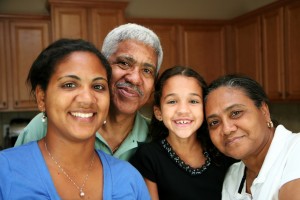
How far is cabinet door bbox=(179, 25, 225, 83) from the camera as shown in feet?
13.0

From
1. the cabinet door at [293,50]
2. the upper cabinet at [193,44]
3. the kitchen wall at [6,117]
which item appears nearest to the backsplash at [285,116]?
the kitchen wall at [6,117]

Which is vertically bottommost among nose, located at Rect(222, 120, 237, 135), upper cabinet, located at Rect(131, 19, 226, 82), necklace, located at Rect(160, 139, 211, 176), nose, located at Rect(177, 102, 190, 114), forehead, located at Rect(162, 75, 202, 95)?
necklace, located at Rect(160, 139, 211, 176)

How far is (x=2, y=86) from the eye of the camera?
3449 millimetres

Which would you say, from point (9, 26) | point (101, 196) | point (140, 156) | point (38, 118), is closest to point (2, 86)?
point (9, 26)

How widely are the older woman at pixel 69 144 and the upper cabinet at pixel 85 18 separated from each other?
2414mm

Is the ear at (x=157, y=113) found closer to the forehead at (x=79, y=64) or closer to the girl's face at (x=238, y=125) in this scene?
the girl's face at (x=238, y=125)

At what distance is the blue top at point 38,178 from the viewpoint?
1.01 meters

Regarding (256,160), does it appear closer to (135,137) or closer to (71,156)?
(135,137)

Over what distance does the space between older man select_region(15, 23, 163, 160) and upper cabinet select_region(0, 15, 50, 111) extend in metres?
2.09

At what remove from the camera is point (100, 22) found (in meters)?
3.59

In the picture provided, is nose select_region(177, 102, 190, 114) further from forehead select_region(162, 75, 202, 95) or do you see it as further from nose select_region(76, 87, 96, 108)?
nose select_region(76, 87, 96, 108)

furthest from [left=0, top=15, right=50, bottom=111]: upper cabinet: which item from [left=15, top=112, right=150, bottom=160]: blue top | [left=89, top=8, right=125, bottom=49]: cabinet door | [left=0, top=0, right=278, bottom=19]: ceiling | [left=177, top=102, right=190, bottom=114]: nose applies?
[left=177, top=102, right=190, bottom=114]: nose

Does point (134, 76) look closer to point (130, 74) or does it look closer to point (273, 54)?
point (130, 74)

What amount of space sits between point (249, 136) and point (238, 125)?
6cm
